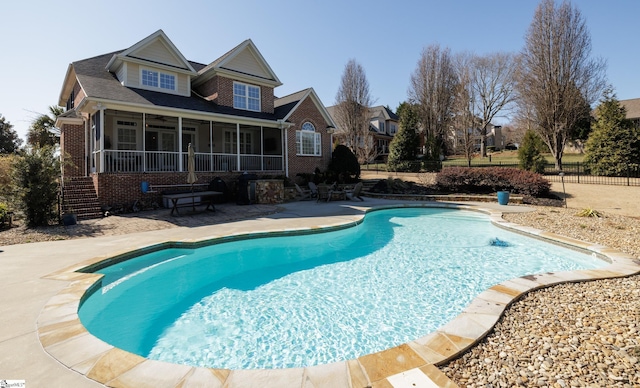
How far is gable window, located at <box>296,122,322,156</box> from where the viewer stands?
19.7 m

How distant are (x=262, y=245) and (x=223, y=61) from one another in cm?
1395

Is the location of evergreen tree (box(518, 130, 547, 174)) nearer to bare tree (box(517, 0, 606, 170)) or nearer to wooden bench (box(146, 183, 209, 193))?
bare tree (box(517, 0, 606, 170))

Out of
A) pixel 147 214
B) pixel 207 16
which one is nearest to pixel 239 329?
pixel 147 214

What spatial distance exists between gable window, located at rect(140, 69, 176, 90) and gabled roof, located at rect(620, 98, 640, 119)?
188ft

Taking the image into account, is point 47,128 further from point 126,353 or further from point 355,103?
point 126,353

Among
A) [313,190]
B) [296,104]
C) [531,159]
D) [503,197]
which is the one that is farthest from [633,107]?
[313,190]

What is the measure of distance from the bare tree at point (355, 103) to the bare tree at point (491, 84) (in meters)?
16.7

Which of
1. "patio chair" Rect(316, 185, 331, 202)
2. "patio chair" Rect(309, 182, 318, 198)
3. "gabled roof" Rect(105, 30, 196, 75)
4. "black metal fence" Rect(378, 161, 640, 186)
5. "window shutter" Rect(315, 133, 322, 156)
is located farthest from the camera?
"window shutter" Rect(315, 133, 322, 156)

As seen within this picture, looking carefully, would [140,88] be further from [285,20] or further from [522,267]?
[522,267]

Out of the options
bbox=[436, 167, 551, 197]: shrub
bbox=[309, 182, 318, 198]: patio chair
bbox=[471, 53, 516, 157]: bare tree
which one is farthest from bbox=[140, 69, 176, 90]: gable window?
bbox=[471, 53, 516, 157]: bare tree

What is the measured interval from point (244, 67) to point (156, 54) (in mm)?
5102

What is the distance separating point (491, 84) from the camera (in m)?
37.7

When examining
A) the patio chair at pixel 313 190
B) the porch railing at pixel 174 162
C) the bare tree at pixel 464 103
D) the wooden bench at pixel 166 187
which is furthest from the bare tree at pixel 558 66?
the wooden bench at pixel 166 187

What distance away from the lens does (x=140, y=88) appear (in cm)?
1539
